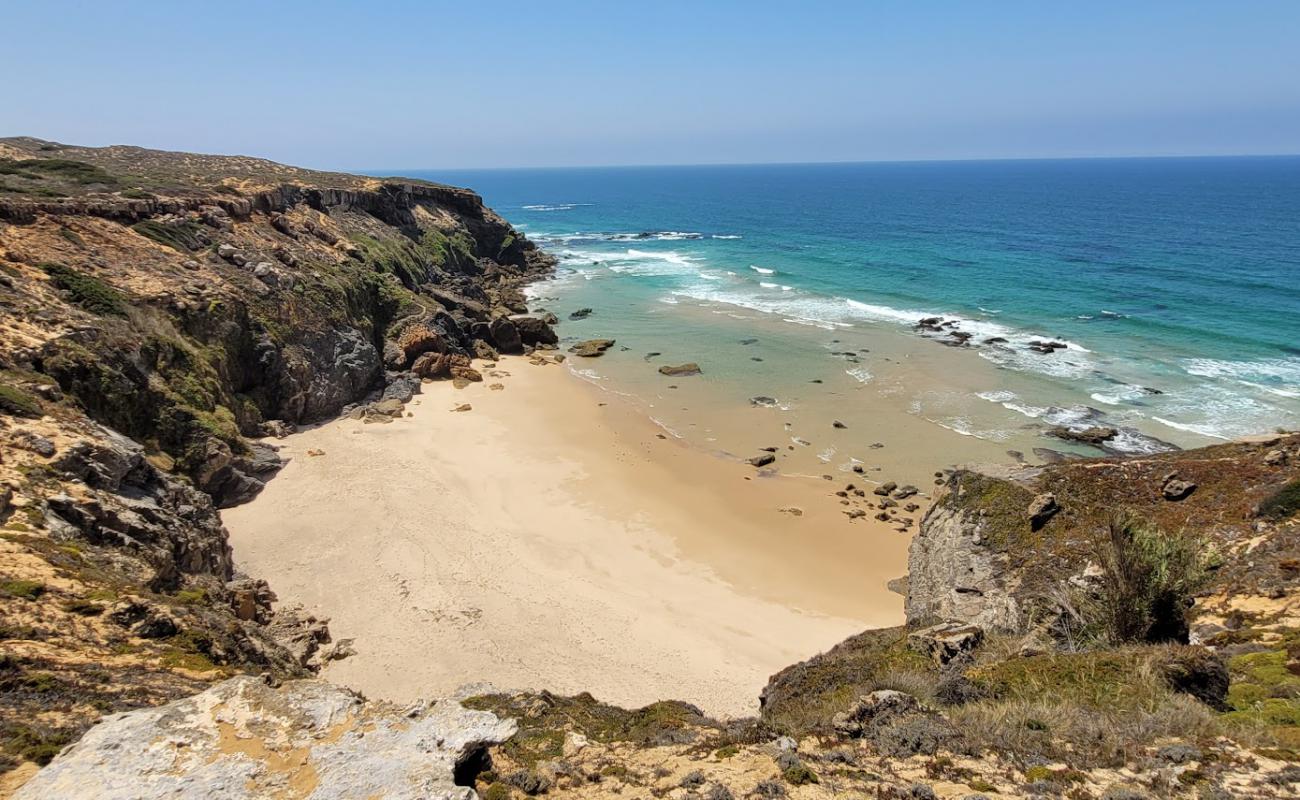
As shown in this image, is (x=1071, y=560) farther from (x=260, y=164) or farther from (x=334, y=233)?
(x=260, y=164)

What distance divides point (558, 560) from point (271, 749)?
50.1 feet

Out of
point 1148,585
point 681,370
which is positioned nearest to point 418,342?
point 681,370

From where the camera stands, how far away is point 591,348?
4825 centimetres

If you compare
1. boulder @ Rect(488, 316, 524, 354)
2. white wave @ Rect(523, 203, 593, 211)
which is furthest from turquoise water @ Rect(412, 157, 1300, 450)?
white wave @ Rect(523, 203, 593, 211)

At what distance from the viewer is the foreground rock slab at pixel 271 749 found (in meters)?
7.33

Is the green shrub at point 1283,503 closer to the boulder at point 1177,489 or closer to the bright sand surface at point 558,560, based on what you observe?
the boulder at point 1177,489

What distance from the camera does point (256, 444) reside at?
1110 inches

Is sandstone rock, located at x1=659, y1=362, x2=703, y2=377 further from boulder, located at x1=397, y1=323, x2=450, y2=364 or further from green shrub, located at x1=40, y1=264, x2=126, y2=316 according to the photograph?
green shrub, located at x1=40, y1=264, x2=126, y2=316

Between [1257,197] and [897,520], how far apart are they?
161 metres

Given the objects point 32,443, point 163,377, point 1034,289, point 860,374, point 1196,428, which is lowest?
point 1196,428

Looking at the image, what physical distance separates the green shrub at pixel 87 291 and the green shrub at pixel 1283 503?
3466cm

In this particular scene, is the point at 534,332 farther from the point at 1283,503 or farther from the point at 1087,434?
the point at 1283,503

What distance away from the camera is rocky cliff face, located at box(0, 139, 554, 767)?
1112 cm

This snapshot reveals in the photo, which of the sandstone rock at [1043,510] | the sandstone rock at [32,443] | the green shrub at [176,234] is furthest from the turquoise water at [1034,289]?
the sandstone rock at [32,443]
